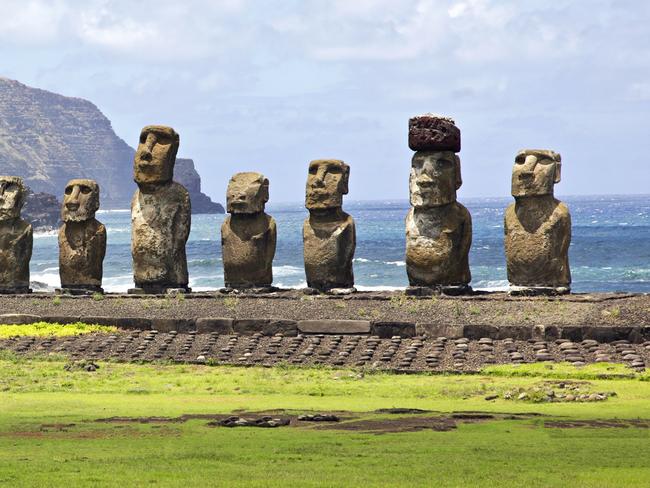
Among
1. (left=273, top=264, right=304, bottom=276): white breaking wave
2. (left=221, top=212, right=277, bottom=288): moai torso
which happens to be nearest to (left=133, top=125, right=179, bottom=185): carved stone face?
(left=221, top=212, right=277, bottom=288): moai torso

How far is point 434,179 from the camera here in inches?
1021

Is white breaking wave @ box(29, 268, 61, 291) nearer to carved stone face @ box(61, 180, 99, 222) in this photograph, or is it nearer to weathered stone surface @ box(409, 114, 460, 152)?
carved stone face @ box(61, 180, 99, 222)

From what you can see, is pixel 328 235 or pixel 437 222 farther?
pixel 328 235

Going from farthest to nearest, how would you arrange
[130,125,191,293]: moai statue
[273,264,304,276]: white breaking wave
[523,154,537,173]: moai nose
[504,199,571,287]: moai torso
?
[273,264,304,276]: white breaking wave
[130,125,191,293]: moai statue
[523,154,537,173]: moai nose
[504,199,571,287]: moai torso

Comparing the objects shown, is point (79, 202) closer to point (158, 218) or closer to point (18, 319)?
point (158, 218)

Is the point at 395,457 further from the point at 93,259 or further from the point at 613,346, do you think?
the point at 93,259

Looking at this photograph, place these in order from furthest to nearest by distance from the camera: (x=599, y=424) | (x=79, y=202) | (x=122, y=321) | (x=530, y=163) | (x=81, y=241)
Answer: (x=81, y=241)
(x=79, y=202)
(x=530, y=163)
(x=122, y=321)
(x=599, y=424)

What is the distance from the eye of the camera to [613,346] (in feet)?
69.8

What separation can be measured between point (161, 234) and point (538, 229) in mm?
7559

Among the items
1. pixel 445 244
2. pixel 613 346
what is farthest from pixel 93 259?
pixel 613 346

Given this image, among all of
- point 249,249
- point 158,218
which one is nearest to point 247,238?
point 249,249

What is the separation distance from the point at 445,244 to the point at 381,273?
37.6m

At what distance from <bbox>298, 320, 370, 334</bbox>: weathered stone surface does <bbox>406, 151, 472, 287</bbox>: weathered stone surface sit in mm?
3110

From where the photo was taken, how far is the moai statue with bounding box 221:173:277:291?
2784cm
